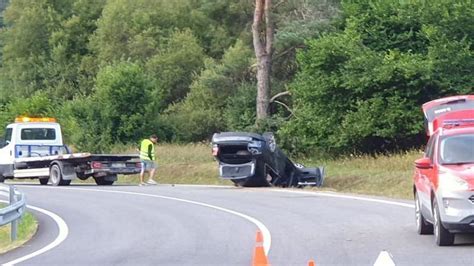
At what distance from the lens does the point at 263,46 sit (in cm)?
4362

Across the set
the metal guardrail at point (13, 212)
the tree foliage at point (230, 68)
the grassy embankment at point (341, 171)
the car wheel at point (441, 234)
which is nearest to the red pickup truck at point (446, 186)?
the car wheel at point (441, 234)

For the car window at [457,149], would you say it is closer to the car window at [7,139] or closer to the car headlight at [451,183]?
the car headlight at [451,183]

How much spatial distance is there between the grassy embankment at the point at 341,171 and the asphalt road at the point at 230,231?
11.6 ft

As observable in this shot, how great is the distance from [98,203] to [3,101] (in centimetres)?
4534

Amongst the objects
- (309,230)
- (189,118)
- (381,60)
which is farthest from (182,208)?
(189,118)

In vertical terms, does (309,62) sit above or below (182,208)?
above

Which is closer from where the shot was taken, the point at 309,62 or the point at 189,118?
the point at 309,62

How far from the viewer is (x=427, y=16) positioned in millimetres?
36406

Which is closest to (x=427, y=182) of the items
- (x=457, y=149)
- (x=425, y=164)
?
(x=425, y=164)

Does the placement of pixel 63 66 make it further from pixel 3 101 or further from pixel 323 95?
pixel 323 95

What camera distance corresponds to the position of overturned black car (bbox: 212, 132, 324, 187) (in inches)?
1135

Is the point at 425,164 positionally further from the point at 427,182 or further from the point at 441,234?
the point at 441,234

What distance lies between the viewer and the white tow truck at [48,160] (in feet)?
106

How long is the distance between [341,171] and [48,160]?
9866 mm
